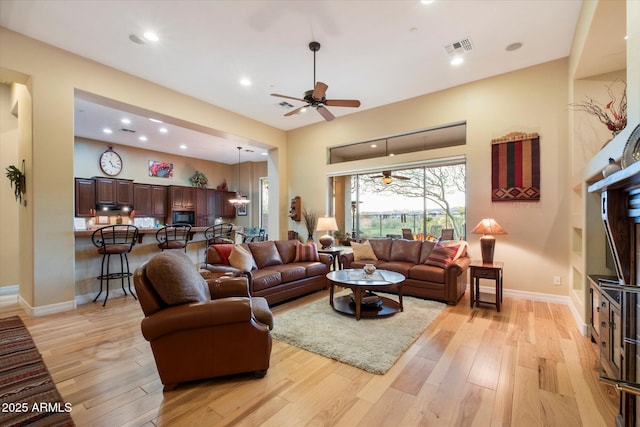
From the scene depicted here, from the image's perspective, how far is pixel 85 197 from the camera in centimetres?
753

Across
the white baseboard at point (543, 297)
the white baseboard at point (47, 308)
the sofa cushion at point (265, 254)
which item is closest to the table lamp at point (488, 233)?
the white baseboard at point (543, 297)

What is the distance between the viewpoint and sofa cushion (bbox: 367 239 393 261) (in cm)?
516

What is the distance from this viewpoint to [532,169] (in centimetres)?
435

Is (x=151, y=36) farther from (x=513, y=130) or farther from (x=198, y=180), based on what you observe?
(x=198, y=180)

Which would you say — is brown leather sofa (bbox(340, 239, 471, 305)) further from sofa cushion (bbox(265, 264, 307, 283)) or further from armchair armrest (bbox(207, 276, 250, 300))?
armchair armrest (bbox(207, 276, 250, 300))

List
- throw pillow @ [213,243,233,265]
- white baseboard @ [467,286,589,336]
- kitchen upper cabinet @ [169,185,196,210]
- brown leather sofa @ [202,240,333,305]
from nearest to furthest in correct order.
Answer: white baseboard @ [467,286,589,336] → brown leather sofa @ [202,240,333,305] → throw pillow @ [213,243,233,265] → kitchen upper cabinet @ [169,185,196,210]

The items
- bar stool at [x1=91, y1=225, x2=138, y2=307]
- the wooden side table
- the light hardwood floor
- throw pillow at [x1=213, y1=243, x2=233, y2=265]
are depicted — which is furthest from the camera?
bar stool at [x1=91, y1=225, x2=138, y2=307]

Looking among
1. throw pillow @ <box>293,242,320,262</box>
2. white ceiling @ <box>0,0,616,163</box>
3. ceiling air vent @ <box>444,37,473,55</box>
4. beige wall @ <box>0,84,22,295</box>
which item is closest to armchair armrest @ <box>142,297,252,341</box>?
throw pillow @ <box>293,242,320,262</box>

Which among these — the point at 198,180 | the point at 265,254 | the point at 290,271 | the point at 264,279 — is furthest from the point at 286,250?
the point at 198,180

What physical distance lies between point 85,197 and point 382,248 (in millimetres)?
7955

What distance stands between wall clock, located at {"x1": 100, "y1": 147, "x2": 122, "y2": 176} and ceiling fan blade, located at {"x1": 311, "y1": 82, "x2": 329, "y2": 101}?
7.52 metres

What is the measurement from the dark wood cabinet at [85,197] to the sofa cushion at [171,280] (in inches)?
287

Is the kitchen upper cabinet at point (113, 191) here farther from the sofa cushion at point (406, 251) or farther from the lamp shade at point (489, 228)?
the lamp shade at point (489, 228)

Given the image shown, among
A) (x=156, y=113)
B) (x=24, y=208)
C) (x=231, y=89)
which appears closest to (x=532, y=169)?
(x=231, y=89)
